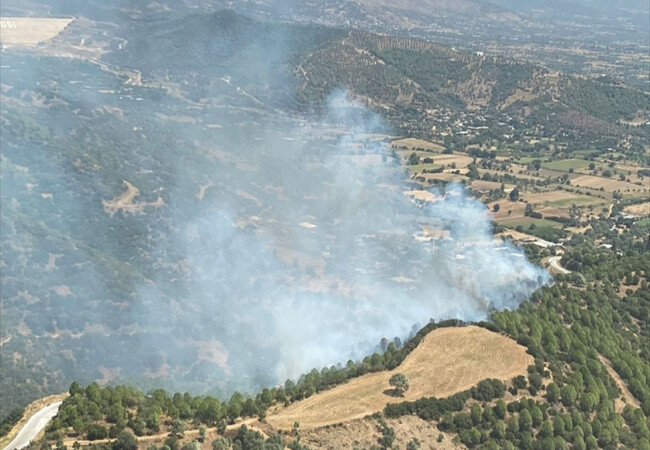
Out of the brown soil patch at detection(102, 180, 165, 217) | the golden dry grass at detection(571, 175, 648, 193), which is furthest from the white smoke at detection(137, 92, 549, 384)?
the golden dry grass at detection(571, 175, 648, 193)

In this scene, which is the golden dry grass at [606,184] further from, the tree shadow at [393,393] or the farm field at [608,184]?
the tree shadow at [393,393]

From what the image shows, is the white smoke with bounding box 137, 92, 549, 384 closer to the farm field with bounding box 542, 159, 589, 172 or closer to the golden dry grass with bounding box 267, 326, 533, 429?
the golden dry grass with bounding box 267, 326, 533, 429

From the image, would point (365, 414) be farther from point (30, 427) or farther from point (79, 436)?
point (30, 427)

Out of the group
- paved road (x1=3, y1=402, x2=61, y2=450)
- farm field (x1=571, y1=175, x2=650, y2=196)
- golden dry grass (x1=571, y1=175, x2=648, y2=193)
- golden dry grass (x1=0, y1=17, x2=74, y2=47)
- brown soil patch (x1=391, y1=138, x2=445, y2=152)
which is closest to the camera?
paved road (x1=3, y1=402, x2=61, y2=450)

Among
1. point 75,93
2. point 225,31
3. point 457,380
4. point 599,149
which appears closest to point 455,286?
point 457,380

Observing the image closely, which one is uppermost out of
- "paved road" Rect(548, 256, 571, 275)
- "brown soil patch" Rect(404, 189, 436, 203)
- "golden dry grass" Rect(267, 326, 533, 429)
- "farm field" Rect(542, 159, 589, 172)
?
"golden dry grass" Rect(267, 326, 533, 429)
